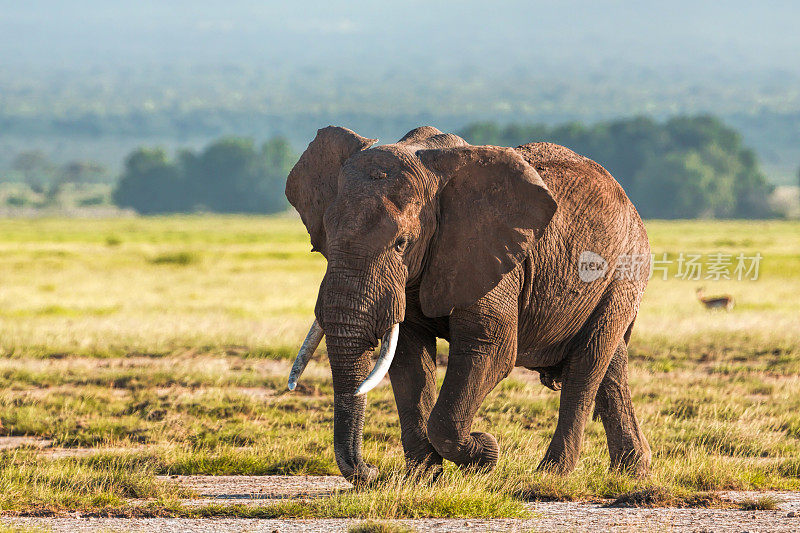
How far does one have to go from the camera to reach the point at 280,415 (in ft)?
43.9

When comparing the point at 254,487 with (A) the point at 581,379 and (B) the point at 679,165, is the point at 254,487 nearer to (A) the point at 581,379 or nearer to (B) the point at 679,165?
(A) the point at 581,379

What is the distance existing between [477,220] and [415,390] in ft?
4.79

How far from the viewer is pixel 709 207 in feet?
463

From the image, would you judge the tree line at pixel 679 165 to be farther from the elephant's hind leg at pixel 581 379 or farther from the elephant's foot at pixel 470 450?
the elephant's foot at pixel 470 450

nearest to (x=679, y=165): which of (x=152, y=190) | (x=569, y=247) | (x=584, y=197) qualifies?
(x=152, y=190)

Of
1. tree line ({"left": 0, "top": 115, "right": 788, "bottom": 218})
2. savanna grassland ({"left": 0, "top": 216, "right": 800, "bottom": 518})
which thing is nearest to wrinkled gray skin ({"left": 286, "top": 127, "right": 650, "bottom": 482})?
savanna grassland ({"left": 0, "top": 216, "right": 800, "bottom": 518})

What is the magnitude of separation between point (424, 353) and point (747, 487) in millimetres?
2978

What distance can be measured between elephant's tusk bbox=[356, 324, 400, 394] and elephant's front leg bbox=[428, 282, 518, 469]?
2.10 feet

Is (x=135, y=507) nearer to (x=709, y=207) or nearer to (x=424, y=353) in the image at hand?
(x=424, y=353)

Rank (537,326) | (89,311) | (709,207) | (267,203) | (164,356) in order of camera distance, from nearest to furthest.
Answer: (537,326) < (164,356) < (89,311) < (709,207) < (267,203)

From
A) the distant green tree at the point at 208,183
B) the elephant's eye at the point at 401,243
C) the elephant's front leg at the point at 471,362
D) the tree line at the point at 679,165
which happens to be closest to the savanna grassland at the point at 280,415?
the elephant's front leg at the point at 471,362

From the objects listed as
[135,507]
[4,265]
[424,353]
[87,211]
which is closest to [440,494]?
[424,353]

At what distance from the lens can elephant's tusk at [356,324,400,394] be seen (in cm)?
756

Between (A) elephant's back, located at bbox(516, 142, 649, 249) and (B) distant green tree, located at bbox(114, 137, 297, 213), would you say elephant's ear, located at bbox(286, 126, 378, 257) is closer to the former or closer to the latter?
(A) elephant's back, located at bbox(516, 142, 649, 249)
